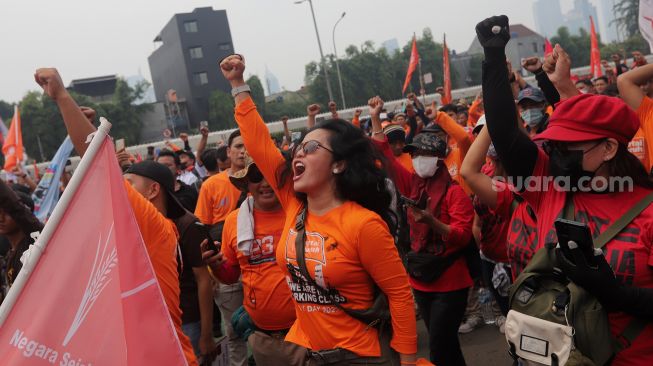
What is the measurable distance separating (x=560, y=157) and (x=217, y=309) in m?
3.21

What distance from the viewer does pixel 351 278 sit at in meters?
2.57

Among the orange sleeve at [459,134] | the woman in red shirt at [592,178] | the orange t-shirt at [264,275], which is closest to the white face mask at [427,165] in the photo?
the orange sleeve at [459,134]

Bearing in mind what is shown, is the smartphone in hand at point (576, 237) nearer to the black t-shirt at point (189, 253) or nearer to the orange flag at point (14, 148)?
the black t-shirt at point (189, 253)

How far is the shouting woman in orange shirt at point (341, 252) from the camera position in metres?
2.57

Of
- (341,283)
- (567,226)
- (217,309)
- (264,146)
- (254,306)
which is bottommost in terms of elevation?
(217,309)

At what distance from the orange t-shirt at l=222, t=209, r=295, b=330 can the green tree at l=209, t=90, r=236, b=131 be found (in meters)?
57.6

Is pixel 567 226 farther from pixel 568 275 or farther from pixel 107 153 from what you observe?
pixel 107 153

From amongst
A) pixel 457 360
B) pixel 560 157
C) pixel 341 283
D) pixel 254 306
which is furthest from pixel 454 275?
pixel 560 157

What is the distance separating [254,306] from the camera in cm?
353

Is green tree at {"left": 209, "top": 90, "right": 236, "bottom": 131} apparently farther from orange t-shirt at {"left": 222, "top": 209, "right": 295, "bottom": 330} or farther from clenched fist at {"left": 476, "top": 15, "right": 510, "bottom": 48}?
clenched fist at {"left": 476, "top": 15, "right": 510, "bottom": 48}

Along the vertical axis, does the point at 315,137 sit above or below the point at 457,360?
above

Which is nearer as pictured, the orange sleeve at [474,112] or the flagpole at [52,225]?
the flagpole at [52,225]

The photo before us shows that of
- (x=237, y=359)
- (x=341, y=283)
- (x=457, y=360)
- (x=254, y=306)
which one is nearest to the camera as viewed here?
(x=341, y=283)

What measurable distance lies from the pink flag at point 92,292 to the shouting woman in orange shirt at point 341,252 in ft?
2.33
